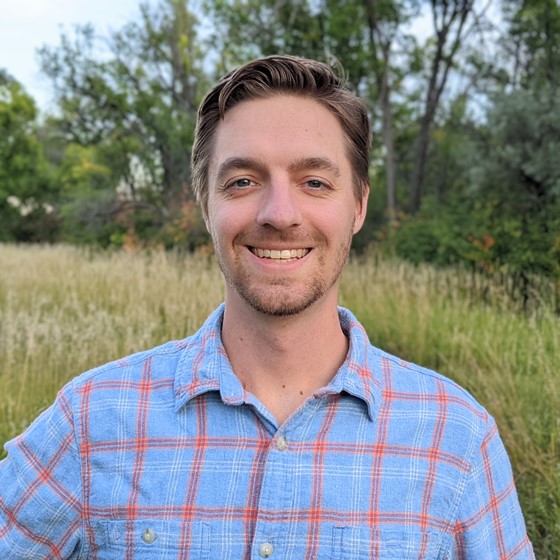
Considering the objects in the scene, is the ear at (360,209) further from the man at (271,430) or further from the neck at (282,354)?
the neck at (282,354)

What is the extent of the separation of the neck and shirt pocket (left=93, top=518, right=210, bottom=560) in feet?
1.01

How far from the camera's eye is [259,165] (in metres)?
1.47

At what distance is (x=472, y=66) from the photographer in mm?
20797

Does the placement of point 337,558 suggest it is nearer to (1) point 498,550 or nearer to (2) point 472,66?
(1) point 498,550

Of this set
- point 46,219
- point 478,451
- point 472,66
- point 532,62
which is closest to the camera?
point 478,451

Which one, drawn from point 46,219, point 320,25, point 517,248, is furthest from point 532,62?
point 46,219

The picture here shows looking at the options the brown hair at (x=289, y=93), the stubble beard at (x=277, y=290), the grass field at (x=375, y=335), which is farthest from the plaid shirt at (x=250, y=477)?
the grass field at (x=375, y=335)

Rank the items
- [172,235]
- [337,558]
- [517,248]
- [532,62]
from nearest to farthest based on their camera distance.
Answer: [337,558] < [517,248] < [172,235] < [532,62]

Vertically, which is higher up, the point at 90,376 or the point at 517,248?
the point at 90,376

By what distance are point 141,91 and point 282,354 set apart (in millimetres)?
20304

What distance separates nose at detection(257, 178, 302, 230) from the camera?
1418 millimetres

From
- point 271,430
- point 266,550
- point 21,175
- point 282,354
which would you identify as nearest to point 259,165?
point 282,354

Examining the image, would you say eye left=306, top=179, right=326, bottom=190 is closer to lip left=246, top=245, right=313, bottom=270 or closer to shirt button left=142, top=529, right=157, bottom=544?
lip left=246, top=245, right=313, bottom=270

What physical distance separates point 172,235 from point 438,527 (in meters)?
15.6
